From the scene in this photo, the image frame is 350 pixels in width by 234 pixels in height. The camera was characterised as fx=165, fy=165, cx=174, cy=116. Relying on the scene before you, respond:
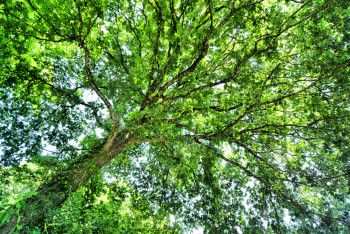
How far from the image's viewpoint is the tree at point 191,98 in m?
4.70

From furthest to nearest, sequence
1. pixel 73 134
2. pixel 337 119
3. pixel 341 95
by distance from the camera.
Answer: pixel 73 134 → pixel 337 119 → pixel 341 95

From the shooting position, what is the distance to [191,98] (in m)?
6.25

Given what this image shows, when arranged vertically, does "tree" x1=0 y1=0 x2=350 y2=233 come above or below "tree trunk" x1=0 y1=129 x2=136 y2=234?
above

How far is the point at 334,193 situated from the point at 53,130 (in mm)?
10508

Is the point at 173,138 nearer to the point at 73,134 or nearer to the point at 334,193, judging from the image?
the point at 73,134

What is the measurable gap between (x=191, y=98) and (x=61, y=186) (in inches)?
194

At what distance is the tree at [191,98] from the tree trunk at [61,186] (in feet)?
0.11

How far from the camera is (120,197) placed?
771cm

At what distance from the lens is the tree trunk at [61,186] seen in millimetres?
3234

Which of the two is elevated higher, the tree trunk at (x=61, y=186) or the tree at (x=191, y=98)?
the tree at (x=191, y=98)

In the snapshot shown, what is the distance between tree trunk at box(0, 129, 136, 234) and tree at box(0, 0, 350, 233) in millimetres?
33

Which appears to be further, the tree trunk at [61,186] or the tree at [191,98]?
the tree at [191,98]

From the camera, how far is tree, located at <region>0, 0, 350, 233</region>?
4699mm

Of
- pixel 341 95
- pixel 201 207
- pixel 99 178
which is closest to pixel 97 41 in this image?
pixel 99 178
